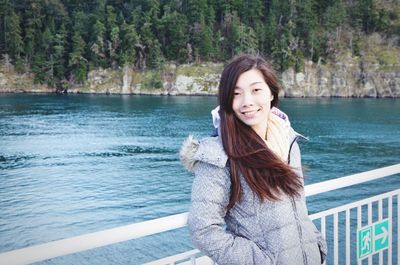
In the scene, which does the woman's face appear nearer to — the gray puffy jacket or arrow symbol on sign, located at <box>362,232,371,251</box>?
the gray puffy jacket

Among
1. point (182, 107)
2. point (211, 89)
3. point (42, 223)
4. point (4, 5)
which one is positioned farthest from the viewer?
point (4, 5)

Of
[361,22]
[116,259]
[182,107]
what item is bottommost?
[116,259]

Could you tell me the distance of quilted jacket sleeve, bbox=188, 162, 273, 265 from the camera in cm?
198

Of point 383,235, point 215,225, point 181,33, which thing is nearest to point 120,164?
point 383,235

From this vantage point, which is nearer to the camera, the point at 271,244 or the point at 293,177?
the point at 271,244

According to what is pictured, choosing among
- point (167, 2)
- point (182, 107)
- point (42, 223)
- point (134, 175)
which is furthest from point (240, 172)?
point (167, 2)

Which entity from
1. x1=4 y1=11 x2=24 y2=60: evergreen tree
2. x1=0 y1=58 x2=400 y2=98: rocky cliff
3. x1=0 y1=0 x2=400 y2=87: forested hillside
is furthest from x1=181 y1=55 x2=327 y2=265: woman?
x1=4 y1=11 x2=24 y2=60: evergreen tree

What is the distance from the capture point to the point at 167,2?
10200cm

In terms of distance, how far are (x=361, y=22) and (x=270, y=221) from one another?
10628 cm

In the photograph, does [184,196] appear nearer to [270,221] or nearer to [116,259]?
[116,259]

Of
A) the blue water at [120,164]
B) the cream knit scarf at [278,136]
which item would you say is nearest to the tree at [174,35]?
the blue water at [120,164]

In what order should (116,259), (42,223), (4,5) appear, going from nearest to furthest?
(116,259)
(42,223)
(4,5)

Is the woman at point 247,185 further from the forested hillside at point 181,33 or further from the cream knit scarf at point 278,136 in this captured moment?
the forested hillside at point 181,33

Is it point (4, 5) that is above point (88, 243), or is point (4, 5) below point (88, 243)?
above
